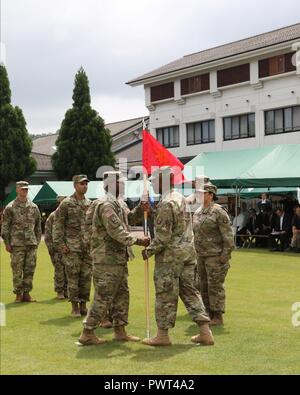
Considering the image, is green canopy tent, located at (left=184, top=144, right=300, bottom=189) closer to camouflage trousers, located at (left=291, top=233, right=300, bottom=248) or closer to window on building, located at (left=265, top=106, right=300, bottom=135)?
camouflage trousers, located at (left=291, top=233, right=300, bottom=248)

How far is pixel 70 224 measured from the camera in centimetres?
976

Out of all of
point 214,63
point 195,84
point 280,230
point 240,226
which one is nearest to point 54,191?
point 240,226

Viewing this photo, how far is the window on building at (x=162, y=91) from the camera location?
40.7 meters

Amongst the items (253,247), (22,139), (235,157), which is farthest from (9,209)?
(22,139)

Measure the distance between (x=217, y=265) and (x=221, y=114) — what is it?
1170 inches

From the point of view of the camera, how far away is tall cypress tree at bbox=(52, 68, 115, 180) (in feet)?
144

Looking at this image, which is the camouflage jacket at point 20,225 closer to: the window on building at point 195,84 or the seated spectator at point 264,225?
the seated spectator at point 264,225

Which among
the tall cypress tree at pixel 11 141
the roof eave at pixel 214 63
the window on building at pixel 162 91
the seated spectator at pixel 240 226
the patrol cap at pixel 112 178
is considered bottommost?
the seated spectator at pixel 240 226

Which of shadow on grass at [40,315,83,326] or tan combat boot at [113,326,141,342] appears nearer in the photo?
tan combat boot at [113,326,141,342]

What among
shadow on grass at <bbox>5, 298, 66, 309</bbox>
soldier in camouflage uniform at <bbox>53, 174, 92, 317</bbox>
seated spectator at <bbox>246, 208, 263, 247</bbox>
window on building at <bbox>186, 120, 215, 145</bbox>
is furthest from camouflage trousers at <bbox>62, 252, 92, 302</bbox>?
window on building at <bbox>186, 120, 215, 145</bbox>

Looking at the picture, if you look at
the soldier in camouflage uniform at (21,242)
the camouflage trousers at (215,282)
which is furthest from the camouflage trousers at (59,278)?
the camouflage trousers at (215,282)

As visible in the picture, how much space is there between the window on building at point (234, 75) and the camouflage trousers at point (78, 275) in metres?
27.8

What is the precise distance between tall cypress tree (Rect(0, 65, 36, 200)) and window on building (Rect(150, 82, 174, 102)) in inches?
363

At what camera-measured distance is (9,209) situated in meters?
11.1
